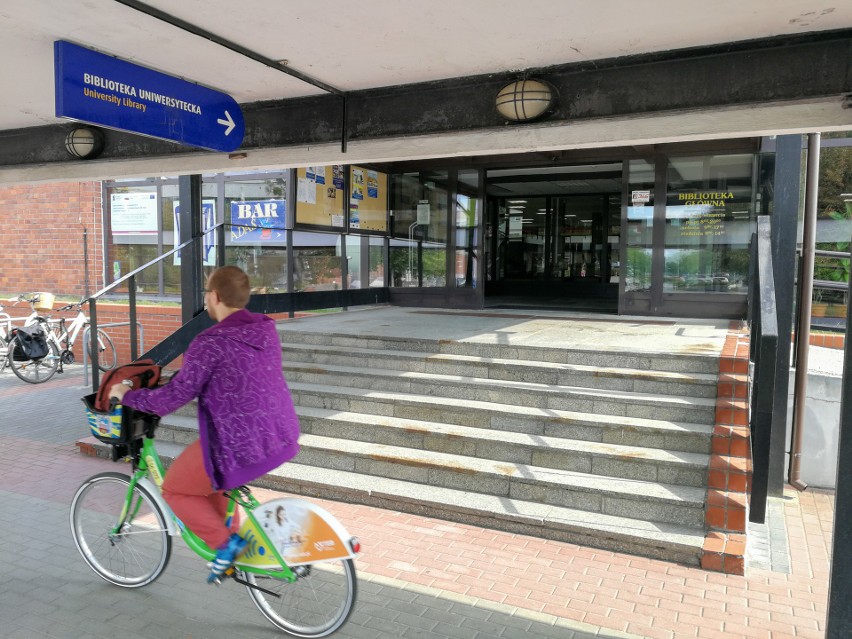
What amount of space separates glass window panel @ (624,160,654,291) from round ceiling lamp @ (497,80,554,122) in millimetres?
5766

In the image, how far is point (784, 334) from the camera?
6.16 metres

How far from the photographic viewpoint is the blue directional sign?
389 centimetres

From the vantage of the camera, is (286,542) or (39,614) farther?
(39,614)

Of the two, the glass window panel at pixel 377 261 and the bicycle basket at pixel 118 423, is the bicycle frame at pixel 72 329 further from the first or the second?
the bicycle basket at pixel 118 423

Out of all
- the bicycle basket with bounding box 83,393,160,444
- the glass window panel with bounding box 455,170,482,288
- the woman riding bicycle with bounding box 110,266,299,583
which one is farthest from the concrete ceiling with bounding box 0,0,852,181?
the glass window panel with bounding box 455,170,482,288

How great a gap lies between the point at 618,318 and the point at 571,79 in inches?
223

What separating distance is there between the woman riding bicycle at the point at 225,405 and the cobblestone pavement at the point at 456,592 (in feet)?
2.31

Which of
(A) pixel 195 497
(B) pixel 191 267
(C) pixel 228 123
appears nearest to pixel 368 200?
(B) pixel 191 267

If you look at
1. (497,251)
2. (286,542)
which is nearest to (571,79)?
(286,542)

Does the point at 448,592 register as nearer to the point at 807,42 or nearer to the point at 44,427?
the point at 807,42

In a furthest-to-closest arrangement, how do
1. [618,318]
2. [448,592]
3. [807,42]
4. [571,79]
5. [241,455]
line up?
1. [618,318]
2. [571,79]
3. [448,592]
4. [807,42]
5. [241,455]

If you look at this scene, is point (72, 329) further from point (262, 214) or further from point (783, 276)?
point (783, 276)

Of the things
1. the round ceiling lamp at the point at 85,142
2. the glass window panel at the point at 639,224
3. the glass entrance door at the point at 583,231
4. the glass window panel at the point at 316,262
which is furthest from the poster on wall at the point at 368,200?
the glass entrance door at the point at 583,231

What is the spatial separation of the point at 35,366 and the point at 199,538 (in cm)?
887
